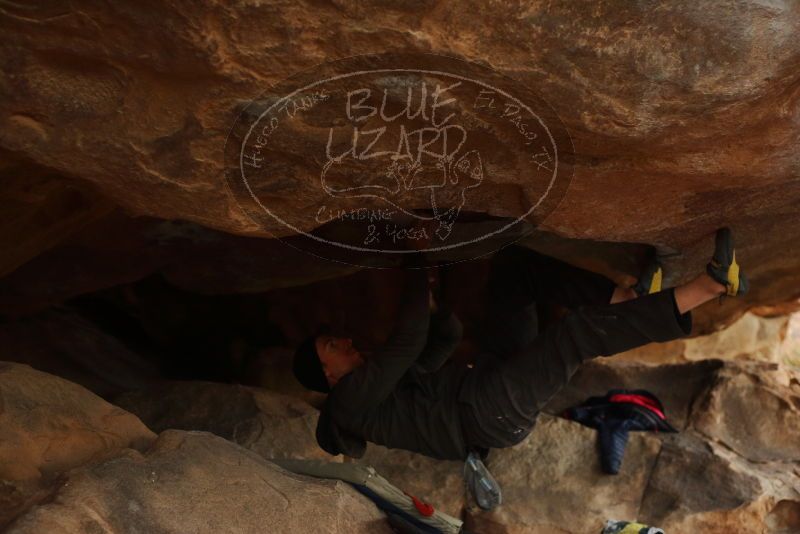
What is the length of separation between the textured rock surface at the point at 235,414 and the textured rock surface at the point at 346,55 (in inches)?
58.2

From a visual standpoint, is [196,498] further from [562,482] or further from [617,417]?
[617,417]

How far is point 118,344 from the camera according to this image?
411 centimetres

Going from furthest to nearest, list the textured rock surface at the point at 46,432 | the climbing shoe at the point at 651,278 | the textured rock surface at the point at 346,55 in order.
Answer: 1. the climbing shoe at the point at 651,278
2. the textured rock surface at the point at 46,432
3. the textured rock surface at the point at 346,55

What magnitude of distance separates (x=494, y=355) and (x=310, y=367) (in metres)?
0.74

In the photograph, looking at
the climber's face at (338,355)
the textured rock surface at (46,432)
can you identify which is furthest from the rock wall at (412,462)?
the climber's face at (338,355)

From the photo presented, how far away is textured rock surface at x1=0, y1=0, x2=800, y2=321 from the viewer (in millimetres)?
1570

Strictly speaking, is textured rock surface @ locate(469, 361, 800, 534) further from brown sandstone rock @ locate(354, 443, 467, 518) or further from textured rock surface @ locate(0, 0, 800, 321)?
textured rock surface @ locate(0, 0, 800, 321)

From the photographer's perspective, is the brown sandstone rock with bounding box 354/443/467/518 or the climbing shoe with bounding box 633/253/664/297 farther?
the brown sandstone rock with bounding box 354/443/467/518

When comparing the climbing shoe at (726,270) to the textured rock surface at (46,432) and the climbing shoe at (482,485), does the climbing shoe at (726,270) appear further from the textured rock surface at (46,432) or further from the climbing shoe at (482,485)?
the textured rock surface at (46,432)

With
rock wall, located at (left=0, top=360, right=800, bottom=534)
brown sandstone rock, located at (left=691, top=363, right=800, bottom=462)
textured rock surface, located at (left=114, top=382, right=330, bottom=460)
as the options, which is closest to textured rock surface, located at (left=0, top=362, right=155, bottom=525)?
rock wall, located at (left=0, top=360, right=800, bottom=534)

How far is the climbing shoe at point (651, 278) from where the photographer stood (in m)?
2.70

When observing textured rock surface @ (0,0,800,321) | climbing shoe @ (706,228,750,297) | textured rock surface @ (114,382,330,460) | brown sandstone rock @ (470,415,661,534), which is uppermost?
textured rock surface @ (0,0,800,321)

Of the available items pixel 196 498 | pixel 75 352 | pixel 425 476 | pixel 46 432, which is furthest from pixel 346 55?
pixel 75 352

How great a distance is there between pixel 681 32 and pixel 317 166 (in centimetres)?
88
